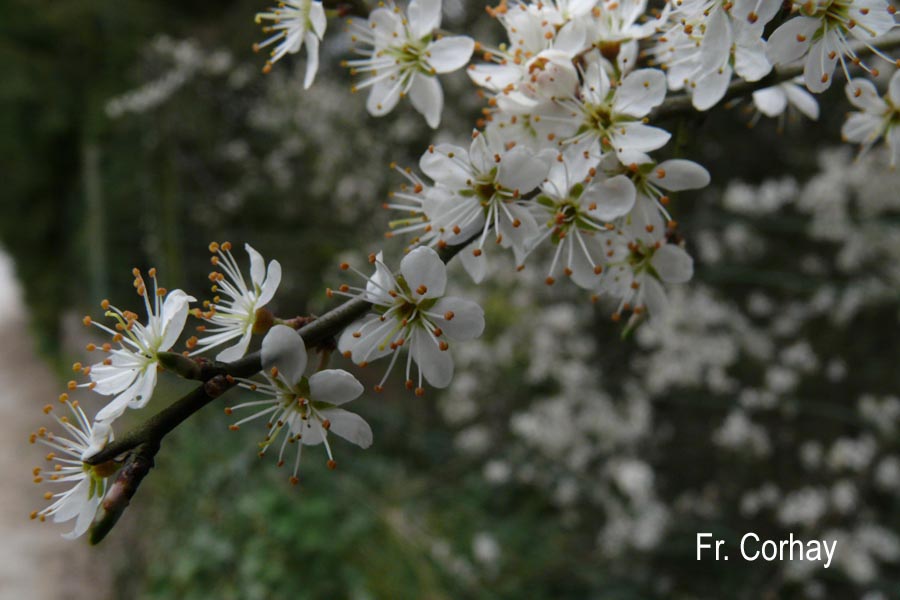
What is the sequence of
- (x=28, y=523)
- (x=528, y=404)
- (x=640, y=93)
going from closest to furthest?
(x=640, y=93) → (x=528, y=404) → (x=28, y=523)

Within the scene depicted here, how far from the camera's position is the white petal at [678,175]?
0.71 metres

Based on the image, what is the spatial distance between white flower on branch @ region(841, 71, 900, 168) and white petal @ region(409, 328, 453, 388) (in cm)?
54

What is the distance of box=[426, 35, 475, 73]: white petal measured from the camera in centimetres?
82

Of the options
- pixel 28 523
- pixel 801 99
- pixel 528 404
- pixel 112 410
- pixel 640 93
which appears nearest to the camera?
pixel 112 410

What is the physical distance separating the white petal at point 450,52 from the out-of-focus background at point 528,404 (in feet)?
5.57

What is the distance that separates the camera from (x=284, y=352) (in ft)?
1.95

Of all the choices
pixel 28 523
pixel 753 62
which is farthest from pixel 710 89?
pixel 28 523

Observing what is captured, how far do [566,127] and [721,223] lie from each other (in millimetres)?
1898

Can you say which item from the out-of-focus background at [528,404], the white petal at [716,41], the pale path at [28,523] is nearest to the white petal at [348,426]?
the white petal at [716,41]

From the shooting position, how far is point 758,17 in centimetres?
60

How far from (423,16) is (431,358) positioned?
0.42 m

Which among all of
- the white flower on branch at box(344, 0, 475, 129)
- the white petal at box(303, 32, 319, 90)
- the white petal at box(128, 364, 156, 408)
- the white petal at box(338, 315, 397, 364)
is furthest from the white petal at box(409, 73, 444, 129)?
the white petal at box(128, 364, 156, 408)

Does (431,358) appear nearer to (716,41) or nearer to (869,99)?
(716,41)

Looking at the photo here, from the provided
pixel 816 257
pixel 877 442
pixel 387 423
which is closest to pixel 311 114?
pixel 387 423
